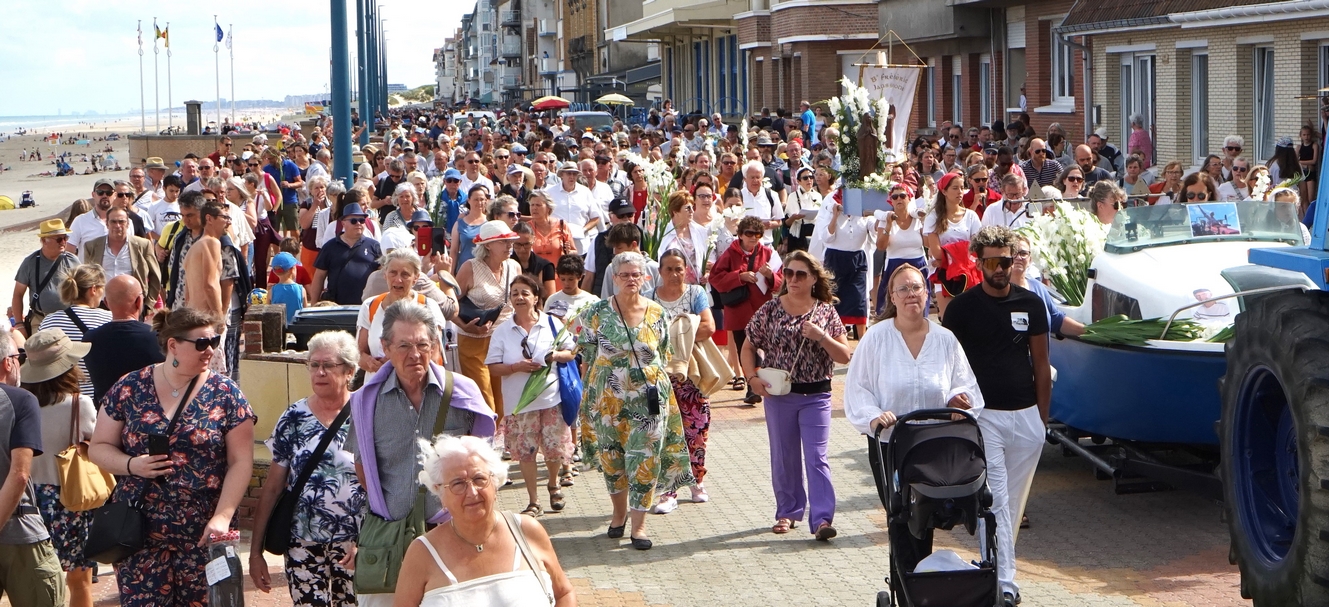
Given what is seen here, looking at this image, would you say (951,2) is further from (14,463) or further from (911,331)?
(14,463)

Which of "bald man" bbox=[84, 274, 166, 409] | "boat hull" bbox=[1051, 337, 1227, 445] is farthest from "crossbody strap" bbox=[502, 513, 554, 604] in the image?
"boat hull" bbox=[1051, 337, 1227, 445]

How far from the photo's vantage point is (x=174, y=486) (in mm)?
5930

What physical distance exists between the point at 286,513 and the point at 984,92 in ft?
91.2

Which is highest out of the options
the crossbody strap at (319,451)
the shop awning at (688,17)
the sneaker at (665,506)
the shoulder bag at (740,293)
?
the shop awning at (688,17)

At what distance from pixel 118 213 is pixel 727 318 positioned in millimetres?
4818

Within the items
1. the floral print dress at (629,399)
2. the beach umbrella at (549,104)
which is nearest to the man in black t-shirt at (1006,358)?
the floral print dress at (629,399)

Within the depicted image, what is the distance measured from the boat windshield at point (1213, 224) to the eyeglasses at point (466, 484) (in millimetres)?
5560

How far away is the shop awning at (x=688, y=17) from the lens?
161ft

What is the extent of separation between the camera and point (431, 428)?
5.68 m

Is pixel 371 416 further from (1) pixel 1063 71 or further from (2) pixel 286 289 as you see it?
(1) pixel 1063 71

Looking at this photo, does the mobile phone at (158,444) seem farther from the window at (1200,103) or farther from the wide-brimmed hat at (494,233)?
the window at (1200,103)

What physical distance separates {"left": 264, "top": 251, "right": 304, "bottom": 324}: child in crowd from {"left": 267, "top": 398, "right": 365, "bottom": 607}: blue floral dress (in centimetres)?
636

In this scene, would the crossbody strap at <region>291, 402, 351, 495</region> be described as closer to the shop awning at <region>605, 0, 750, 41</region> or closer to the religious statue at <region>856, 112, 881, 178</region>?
the religious statue at <region>856, 112, 881, 178</region>

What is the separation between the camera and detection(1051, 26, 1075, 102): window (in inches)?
1085
